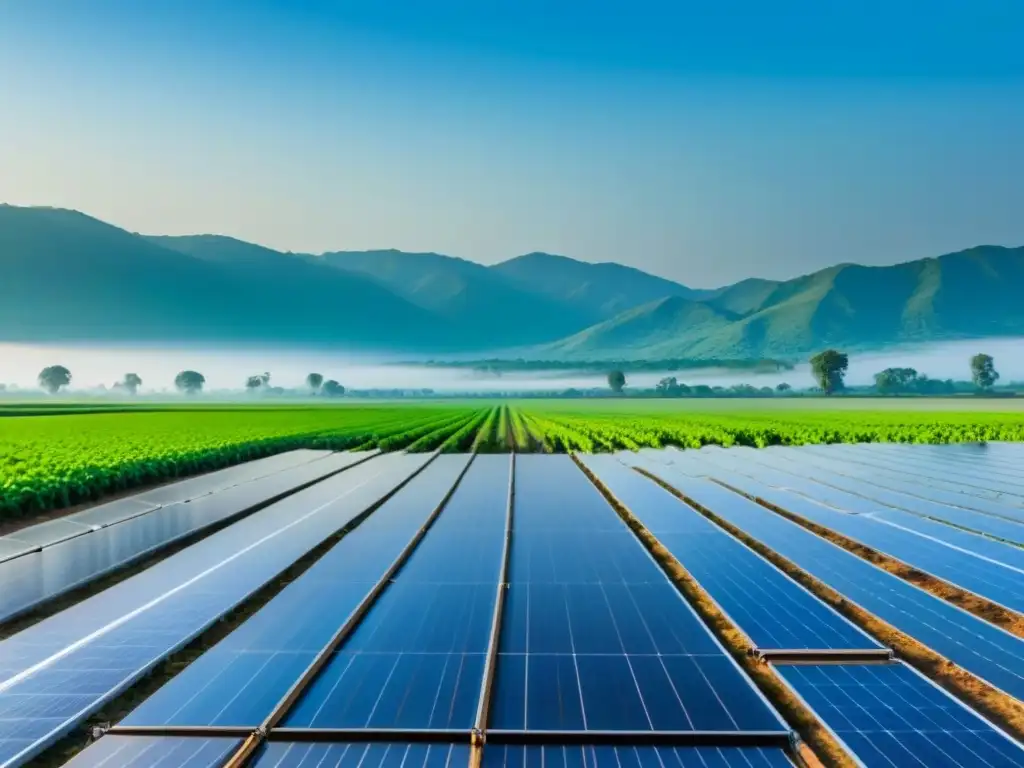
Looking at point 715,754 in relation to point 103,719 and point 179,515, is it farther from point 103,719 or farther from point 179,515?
point 179,515

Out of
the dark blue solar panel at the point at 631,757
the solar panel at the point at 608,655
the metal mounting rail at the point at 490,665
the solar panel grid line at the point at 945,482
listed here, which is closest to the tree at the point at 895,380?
the solar panel grid line at the point at 945,482

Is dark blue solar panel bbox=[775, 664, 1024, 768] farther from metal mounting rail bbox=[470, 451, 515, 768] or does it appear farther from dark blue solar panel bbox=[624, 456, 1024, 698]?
metal mounting rail bbox=[470, 451, 515, 768]

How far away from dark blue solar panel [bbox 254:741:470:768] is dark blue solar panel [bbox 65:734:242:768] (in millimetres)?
344

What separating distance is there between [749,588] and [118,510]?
1469cm

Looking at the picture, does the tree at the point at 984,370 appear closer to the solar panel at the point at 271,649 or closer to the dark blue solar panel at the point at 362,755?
the solar panel at the point at 271,649

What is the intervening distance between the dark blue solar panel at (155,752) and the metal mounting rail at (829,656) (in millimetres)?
5379

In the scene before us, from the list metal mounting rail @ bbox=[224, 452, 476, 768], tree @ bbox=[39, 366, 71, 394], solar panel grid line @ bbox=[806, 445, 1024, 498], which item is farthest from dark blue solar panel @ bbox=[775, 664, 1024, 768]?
tree @ bbox=[39, 366, 71, 394]

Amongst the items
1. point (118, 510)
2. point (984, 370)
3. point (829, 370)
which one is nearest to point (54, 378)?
point (829, 370)

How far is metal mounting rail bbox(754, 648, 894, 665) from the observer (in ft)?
26.1

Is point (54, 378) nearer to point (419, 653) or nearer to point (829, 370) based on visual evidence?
point (829, 370)

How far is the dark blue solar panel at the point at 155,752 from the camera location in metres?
5.91

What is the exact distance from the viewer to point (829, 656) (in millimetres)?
8047

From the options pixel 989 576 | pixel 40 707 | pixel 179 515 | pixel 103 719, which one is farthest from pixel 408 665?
pixel 179 515

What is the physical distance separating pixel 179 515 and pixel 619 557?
10618 mm
